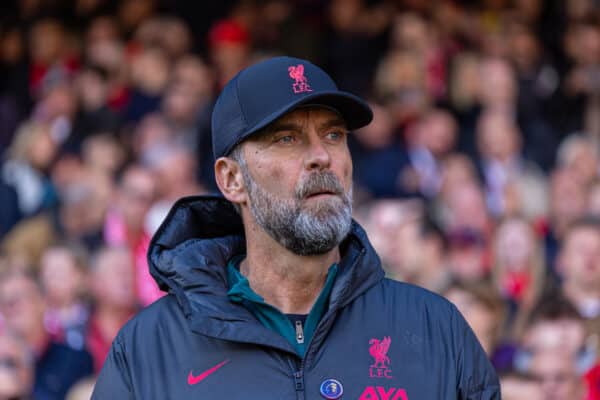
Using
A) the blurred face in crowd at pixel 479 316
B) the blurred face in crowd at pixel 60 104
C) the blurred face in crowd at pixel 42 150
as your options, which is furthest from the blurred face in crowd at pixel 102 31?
the blurred face in crowd at pixel 479 316

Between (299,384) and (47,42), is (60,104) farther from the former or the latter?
(299,384)

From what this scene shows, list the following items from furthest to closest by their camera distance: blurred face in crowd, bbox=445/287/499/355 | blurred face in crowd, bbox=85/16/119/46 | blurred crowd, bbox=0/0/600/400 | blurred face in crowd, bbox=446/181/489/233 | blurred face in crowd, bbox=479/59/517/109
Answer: blurred face in crowd, bbox=85/16/119/46 → blurred face in crowd, bbox=479/59/517/109 → blurred face in crowd, bbox=446/181/489/233 → blurred crowd, bbox=0/0/600/400 → blurred face in crowd, bbox=445/287/499/355

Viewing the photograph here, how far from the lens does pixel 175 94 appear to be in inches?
394

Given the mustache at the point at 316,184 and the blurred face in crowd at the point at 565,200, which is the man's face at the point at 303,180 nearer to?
the mustache at the point at 316,184

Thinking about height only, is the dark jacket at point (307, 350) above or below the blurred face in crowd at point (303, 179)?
below

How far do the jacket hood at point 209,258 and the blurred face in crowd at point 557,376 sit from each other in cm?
237

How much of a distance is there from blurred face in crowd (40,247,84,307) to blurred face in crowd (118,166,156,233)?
0.72 meters

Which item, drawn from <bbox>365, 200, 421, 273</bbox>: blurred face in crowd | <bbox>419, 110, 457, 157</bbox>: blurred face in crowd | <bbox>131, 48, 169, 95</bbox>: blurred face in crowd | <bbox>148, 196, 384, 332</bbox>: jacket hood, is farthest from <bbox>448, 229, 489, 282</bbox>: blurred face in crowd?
<bbox>131, 48, 169, 95</bbox>: blurred face in crowd

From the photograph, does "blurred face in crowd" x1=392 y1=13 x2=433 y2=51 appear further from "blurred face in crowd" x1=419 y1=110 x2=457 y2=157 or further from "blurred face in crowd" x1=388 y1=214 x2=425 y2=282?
"blurred face in crowd" x1=388 y1=214 x2=425 y2=282

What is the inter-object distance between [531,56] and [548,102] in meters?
0.50

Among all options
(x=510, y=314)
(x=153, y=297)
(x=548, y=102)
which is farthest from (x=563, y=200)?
(x=153, y=297)

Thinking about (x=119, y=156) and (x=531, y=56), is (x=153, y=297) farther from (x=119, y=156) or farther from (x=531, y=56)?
(x=531, y=56)

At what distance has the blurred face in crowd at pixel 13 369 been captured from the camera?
5.38m

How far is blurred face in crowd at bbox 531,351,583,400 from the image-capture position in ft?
17.4
